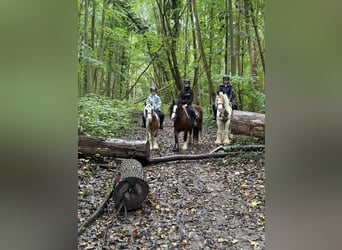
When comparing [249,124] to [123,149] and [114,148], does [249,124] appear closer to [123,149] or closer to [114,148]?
[123,149]

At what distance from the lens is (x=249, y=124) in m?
8.53

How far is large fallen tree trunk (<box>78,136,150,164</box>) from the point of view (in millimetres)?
6996

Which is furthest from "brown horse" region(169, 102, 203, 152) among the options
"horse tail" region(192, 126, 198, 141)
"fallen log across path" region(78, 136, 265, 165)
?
"fallen log across path" region(78, 136, 265, 165)

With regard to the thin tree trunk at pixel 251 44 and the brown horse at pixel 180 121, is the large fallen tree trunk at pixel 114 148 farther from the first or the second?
the thin tree trunk at pixel 251 44

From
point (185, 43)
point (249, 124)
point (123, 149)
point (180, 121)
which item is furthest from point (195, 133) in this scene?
point (185, 43)

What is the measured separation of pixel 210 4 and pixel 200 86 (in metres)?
5.94

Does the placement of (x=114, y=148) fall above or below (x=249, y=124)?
below

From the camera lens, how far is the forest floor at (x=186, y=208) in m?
4.25

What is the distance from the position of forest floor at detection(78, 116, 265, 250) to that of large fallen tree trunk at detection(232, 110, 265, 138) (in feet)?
2.61

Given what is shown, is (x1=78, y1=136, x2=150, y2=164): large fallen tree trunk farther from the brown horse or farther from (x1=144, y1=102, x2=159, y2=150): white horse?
the brown horse

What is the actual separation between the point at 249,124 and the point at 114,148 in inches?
144
